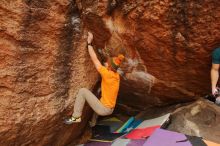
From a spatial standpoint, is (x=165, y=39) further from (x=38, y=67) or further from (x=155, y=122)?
(x=38, y=67)

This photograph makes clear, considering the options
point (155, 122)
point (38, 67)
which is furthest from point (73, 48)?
point (155, 122)

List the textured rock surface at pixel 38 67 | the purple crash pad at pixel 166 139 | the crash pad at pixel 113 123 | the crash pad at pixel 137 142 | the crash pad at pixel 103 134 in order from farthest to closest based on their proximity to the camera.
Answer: the crash pad at pixel 113 123 → the crash pad at pixel 103 134 → the crash pad at pixel 137 142 → the purple crash pad at pixel 166 139 → the textured rock surface at pixel 38 67

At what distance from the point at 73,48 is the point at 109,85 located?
1011 mm

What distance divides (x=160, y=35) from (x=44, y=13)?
82.8 inches

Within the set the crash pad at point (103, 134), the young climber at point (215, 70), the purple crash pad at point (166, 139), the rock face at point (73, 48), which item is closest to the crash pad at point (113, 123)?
the crash pad at point (103, 134)

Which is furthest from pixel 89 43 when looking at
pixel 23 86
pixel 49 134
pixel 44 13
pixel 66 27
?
pixel 49 134

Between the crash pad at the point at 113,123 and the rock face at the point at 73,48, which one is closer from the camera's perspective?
the rock face at the point at 73,48

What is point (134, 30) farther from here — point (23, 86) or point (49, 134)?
point (49, 134)

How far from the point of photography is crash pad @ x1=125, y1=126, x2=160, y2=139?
690 cm

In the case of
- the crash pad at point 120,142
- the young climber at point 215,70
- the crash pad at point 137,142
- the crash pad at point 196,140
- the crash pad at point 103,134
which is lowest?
the crash pad at point 103,134

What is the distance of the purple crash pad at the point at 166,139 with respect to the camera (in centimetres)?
616

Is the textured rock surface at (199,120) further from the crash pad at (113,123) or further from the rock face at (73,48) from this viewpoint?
the crash pad at (113,123)

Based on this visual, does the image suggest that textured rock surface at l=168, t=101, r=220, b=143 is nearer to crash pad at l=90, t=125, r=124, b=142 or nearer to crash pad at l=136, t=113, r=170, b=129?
crash pad at l=136, t=113, r=170, b=129

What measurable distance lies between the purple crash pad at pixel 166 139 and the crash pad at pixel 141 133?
1.23ft
